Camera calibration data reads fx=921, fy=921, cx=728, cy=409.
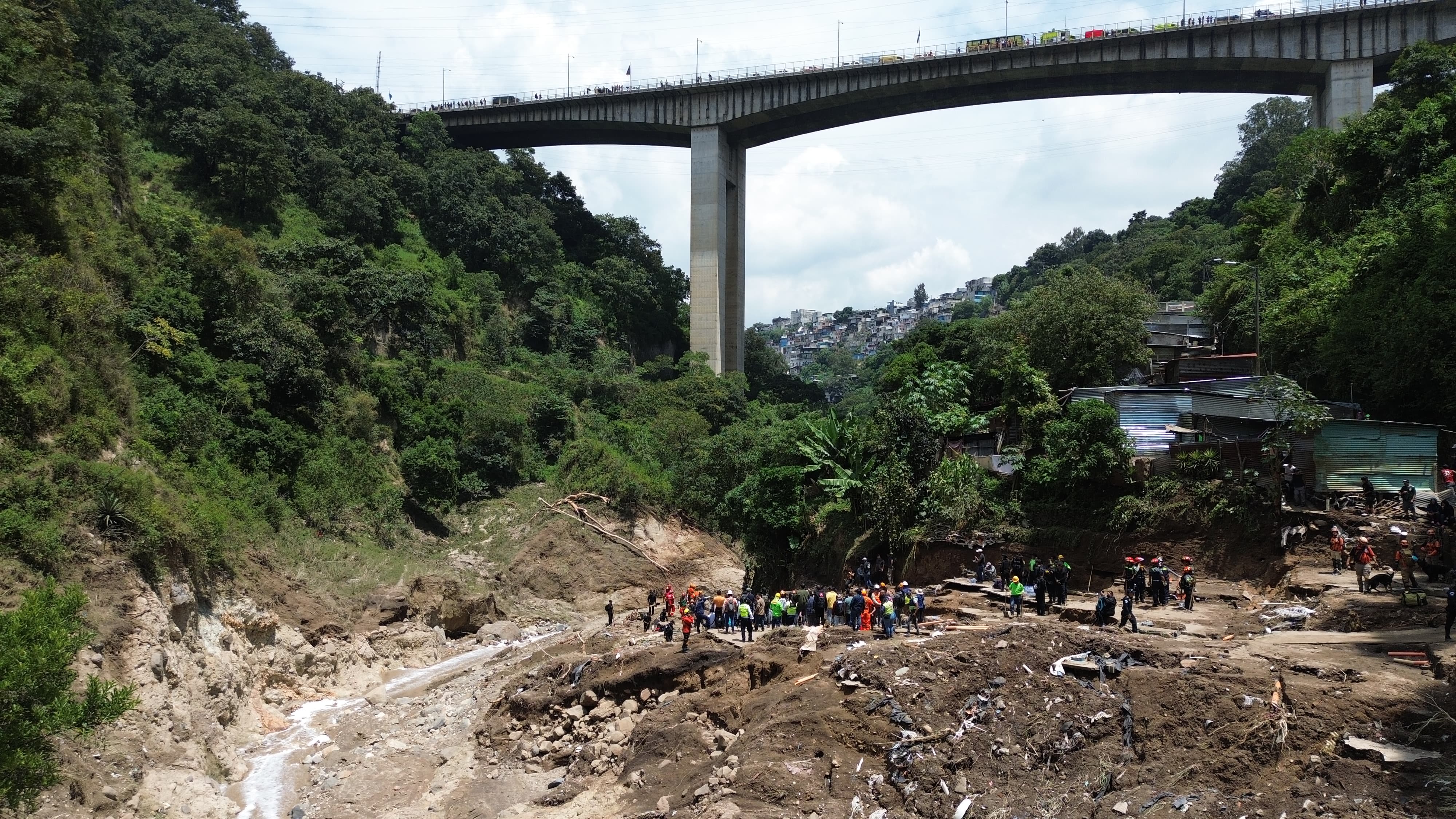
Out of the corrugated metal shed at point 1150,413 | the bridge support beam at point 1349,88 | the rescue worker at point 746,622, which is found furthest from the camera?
the bridge support beam at point 1349,88

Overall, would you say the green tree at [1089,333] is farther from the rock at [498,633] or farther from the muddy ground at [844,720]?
the rock at [498,633]

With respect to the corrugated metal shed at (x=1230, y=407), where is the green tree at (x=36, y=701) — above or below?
below

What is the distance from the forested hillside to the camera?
26.9 m

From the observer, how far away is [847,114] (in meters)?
69.2

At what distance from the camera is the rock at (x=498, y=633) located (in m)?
37.3

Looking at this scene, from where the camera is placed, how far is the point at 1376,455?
78.7 feet

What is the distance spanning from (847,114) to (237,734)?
58451mm

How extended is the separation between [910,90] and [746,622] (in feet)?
168

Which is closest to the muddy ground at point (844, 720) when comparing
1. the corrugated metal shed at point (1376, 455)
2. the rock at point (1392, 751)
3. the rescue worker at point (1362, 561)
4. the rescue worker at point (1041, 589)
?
the rock at point (1392, 751)

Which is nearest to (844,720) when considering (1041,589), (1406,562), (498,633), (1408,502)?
(1041,589)

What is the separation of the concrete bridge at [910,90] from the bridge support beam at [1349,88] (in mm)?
69

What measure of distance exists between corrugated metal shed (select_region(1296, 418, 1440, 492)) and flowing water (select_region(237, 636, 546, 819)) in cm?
2708

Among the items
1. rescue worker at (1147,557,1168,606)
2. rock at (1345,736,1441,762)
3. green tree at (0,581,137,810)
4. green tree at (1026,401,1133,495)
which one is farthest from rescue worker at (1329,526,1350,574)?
green tree at (0,581,137,810)

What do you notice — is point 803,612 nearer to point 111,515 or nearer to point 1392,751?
point 1392,751
